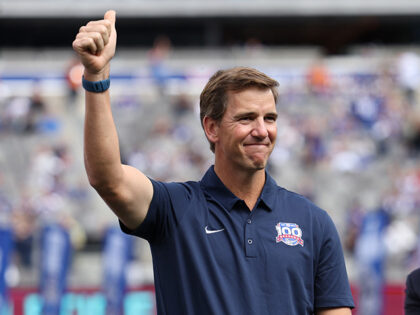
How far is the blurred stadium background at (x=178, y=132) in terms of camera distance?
10750mm

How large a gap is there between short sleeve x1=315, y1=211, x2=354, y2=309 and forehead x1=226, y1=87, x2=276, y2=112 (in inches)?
18.5

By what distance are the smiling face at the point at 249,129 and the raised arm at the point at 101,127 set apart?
0.43m

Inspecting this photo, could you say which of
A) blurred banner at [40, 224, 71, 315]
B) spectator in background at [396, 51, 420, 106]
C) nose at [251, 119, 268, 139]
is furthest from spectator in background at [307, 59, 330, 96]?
nose at [251, 119, 268, 139]

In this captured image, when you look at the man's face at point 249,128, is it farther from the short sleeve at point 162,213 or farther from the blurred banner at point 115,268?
the blurred banner at point 115,268

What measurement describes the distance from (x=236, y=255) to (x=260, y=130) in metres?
0.44

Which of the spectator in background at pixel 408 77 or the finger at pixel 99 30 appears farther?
the spectator in background at pixel 408 77

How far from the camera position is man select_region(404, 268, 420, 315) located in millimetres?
3320

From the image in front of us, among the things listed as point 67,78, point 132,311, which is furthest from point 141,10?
point 132,311

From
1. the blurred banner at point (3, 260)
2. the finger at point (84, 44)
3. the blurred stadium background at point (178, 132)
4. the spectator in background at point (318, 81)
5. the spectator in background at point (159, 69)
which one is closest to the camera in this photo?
the finger at point (84, 44)

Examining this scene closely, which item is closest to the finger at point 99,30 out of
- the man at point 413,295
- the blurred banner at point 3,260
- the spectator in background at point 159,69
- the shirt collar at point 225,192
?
the shirt collar at point 225,192

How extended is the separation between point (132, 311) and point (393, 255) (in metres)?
5.04

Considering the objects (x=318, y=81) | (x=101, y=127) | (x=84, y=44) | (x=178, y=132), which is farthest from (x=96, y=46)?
(x=318, y=81)

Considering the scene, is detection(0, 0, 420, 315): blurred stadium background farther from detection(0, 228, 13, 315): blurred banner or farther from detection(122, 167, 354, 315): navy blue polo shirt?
detection(122, 167, 354, 315): navy blue polo shirt

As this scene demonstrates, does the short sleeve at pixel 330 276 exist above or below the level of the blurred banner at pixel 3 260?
above
